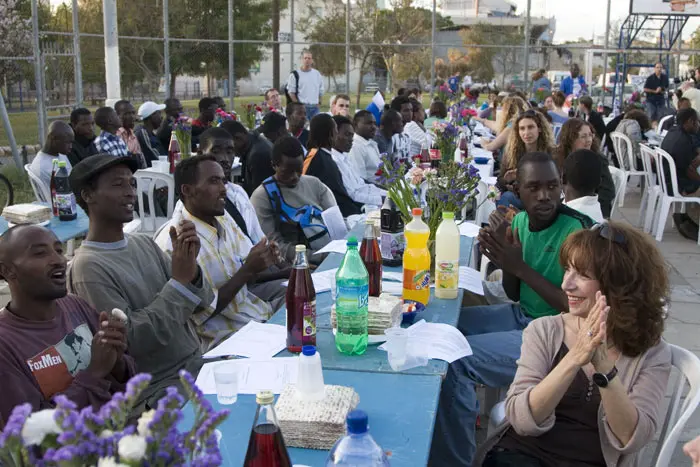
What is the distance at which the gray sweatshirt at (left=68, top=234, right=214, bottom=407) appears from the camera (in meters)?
2.99

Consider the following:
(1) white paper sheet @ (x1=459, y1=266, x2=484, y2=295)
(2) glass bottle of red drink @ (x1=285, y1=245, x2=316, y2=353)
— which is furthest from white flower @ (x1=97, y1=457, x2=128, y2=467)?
(1) white paper sheet @ (x1=459, y1=266, x2=484, y2=295)

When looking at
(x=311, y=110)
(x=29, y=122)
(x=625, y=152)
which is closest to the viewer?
(x=625, y=152)

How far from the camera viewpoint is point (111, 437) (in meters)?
1.12

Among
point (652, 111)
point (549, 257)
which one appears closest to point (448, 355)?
point (549, 257)

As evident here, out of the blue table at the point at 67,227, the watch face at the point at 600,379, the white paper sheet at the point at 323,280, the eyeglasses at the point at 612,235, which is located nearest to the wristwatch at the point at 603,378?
the watch face at the point at 600,379

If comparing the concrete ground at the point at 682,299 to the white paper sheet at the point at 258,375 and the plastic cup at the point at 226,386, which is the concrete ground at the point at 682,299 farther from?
the plastic cup at the point at 226,386

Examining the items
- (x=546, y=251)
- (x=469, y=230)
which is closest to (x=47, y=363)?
(x=546, y=251)

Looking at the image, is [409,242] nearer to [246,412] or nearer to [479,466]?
[479,466]

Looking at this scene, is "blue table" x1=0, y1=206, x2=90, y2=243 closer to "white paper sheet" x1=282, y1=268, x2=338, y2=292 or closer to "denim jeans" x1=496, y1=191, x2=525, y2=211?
"white paper sheet" x1=282, y1=268, x2=338, y2=292

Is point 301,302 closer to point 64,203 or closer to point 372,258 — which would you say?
point 372,258

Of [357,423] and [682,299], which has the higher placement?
[357,423]

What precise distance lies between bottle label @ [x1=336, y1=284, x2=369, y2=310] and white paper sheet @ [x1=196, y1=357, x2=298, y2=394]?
0.27 m

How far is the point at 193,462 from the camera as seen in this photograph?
115cm

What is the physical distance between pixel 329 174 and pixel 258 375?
4006mm
